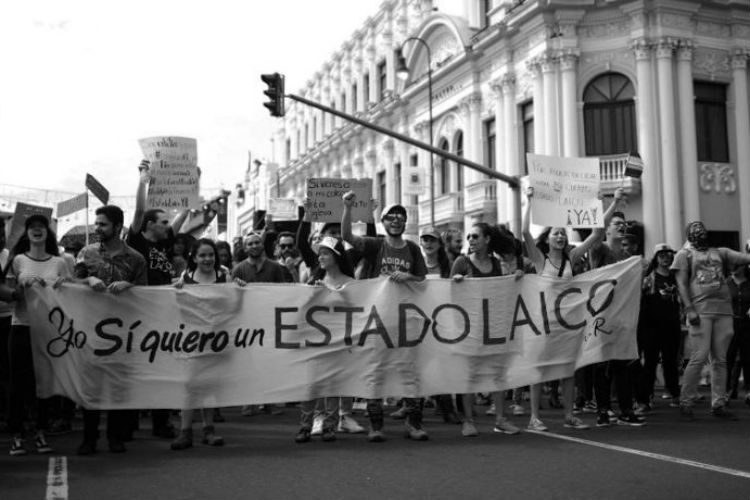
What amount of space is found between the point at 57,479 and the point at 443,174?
30523mm

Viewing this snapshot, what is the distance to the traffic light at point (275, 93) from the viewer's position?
17.1 meters

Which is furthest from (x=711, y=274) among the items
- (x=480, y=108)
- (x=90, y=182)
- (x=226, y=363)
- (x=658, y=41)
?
(x=480, y=108)

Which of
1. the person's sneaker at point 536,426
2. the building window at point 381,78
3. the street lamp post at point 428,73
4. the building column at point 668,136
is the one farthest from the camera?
the building window at point 381,78

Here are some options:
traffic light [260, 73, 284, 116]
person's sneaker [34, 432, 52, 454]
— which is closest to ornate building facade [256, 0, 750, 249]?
traffic light [260, 73, 284, 116]

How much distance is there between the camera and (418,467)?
18.9 ft

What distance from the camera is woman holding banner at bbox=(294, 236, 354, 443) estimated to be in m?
7.04

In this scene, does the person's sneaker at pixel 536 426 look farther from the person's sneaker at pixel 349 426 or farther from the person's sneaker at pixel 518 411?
the person's sneaker at pixel 349 426

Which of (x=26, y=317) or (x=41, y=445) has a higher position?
(x=26, y=317)

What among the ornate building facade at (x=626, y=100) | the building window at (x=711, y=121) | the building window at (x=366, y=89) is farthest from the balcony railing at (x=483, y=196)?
the building window at (x=366, y=89)

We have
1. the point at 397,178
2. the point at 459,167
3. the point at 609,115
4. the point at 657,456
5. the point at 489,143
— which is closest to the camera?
the point at 657,456

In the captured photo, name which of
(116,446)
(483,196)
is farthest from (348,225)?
(483,196)

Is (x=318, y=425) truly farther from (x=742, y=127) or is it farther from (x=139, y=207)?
(x=742, y=127)

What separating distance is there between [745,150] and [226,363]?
24.5 metres

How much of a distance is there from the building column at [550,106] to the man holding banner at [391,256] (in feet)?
67.3
